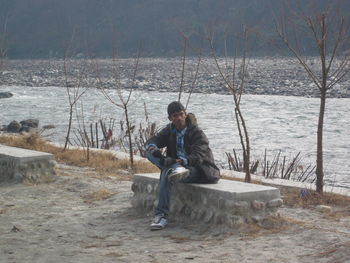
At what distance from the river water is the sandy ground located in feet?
18.4

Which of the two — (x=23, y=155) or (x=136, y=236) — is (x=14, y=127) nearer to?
(x=23, y=155)

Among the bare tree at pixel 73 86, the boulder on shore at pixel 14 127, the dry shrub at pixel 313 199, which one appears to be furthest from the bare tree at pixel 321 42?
the boulder on shore at pixel 14 127

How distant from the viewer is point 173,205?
274 inches

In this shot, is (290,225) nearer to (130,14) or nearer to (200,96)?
(200,96)

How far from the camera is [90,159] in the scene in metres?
11.0

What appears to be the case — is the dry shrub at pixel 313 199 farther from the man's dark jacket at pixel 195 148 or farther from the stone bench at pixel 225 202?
the man's dark jacket at pixel 195 148

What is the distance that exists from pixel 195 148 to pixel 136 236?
3.13 feet

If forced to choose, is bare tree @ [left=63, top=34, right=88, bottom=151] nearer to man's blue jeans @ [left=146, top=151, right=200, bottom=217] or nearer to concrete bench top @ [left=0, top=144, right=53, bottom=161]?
concrete bench top @ [left=0, top=144, right=53, bottom=161]

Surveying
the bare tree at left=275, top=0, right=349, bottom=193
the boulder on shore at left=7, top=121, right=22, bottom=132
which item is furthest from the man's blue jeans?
the boulder on shore at left=7, top=121, right=22, bottom=132

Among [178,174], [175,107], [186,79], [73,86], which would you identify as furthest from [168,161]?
[186,79]

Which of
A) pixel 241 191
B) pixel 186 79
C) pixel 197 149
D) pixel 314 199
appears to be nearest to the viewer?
pixel 241 191

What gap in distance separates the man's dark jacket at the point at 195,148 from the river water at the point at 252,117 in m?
5.71

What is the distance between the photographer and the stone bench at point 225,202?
628 centimetres

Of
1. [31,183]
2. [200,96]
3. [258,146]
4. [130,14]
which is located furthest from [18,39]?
[31,183]
